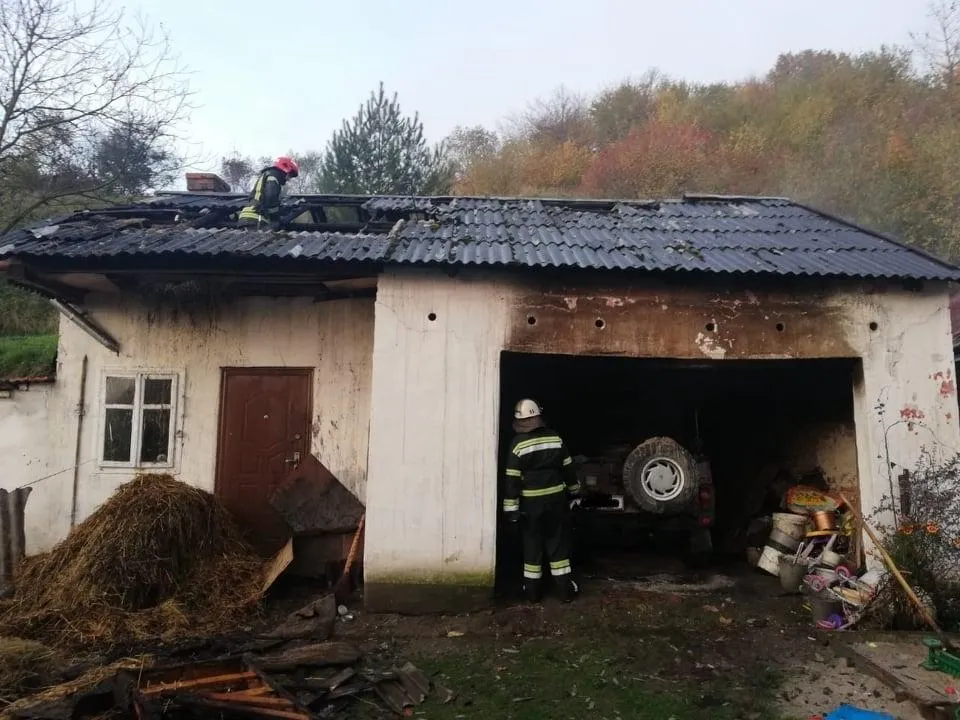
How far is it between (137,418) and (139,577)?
229cm

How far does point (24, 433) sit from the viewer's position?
268 inches

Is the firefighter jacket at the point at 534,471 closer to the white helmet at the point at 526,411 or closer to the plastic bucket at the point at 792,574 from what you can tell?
the white helmet at the point at 526,411

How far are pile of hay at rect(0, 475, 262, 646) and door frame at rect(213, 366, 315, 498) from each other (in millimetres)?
832

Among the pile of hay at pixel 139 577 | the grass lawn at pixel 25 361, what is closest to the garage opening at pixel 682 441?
the pile of hay at pixel 139 577

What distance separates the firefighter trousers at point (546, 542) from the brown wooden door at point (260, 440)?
2.82m

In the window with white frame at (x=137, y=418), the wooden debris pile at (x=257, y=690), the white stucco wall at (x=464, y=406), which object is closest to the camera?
the wooden debris pile at (x=257, y=690)

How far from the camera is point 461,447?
18.2ft

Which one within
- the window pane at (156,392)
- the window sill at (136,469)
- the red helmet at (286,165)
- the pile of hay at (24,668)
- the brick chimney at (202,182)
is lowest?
the pile of hay at (24,668)

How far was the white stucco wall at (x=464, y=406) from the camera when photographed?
543cm

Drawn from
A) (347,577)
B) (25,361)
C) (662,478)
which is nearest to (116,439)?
(25,361)

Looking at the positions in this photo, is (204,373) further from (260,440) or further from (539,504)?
(539,504)

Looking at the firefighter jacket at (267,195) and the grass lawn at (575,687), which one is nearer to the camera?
the grass lawn at (575,687)

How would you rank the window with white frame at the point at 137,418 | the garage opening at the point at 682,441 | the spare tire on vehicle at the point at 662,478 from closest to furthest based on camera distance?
the spare tire on vehicle at the point at 662,478 < the garage opening at the point at 682,441 < the window with white frame at the point at 137,418

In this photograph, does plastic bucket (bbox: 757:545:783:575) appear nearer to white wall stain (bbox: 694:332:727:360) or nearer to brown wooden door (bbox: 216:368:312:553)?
white wall stain (bbox: 694:332:727:360)
